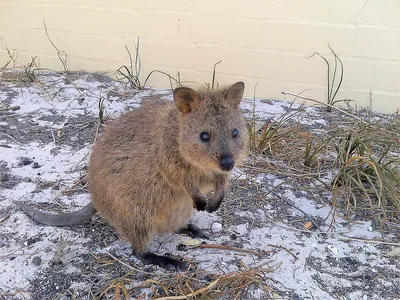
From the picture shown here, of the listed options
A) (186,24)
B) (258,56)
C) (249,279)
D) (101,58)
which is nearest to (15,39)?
(101,58)

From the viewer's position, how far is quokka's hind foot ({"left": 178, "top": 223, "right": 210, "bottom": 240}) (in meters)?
3.04

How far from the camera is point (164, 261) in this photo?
8.98ft

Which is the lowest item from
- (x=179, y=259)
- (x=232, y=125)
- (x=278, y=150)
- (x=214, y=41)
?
(x=179, y=259)

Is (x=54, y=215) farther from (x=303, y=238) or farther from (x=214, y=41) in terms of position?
(x=214, y=41)

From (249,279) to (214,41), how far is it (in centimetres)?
295

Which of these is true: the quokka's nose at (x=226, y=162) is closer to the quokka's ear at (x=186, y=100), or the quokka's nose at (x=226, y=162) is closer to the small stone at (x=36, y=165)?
the quokka's ear at (x=186, y=100)

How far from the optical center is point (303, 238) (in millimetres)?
2988

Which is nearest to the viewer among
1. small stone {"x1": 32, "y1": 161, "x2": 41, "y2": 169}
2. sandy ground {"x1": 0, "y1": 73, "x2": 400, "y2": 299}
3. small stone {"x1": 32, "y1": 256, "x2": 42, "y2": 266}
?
sandy ground {"x1": 0, "y1": 73, "x2": 400, "y2": 299}

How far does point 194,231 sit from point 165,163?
24.4 inches

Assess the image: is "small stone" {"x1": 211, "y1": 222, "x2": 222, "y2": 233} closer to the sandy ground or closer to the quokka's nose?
the sandy ground

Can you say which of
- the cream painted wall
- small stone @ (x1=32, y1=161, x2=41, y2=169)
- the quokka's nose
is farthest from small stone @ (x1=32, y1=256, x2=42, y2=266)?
the cream painted wall

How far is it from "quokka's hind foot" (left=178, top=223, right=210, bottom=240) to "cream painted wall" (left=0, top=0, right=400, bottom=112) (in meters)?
2.27

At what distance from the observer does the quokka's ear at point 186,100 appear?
8.46 ft

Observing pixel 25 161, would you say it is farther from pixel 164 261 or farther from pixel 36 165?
pixel 164 261
